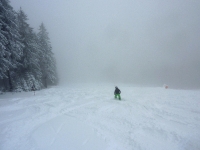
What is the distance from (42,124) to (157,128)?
20.9 feet

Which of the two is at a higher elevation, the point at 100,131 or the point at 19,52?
the point at 19,52

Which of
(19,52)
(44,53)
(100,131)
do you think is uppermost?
(44,53)

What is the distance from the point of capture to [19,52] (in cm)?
1509

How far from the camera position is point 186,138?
158 inches

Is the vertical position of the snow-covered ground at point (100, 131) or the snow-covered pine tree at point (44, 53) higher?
the snow-covered pine tree at point (44, 53)

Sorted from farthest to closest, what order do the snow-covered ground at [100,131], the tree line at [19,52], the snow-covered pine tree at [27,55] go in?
the snow-covered pine tree at [27,55] < the tree line at [19,52] < the snow-covered ground at [100,131]

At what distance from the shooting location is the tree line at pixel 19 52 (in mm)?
13259

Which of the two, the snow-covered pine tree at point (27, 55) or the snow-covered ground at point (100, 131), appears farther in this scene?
the snow-covered pine tree at point (27, 55)

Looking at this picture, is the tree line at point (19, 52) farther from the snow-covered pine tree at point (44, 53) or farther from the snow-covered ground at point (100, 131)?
the snow-covered ground at point (100, 131)

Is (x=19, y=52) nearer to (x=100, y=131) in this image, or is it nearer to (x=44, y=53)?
(x=44, y=53)

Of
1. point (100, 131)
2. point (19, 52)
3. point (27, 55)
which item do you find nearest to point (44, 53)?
point (27, 55)

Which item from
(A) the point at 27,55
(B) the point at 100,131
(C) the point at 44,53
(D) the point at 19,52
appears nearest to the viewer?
(B) the point at 100,131

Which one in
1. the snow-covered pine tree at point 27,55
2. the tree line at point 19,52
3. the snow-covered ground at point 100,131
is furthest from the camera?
the snow-covered pine tree at point 27,55

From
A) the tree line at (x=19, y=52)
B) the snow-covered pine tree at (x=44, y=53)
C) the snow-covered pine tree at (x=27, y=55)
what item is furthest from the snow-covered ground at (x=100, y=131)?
the snow-covered pine tree at (x=44, y=53)
